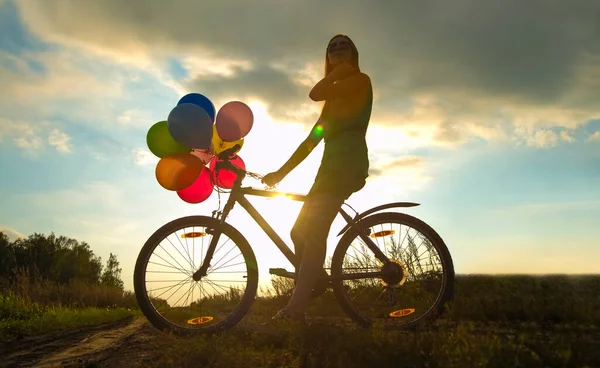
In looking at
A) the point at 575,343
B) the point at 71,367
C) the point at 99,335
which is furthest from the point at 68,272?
the point at 575,343

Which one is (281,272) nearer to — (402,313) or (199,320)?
(199,320)

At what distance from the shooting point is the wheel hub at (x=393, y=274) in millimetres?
5340

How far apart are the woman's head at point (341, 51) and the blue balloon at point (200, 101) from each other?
6.08 feet

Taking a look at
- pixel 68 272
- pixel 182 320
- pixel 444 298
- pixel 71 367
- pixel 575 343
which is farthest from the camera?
pixel 68 272

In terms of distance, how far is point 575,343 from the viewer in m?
3.41

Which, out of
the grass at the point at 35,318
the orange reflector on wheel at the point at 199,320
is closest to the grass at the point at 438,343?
the orange reflector on wheel at the point at 199,320

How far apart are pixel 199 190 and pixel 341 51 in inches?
96.9

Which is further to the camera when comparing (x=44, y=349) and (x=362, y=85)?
(x=44, y=349)

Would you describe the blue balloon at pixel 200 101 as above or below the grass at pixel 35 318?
above

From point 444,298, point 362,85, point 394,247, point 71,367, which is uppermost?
point 362,85

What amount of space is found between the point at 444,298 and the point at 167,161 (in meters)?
3.43

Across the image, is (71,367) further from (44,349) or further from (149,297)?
(44,349)

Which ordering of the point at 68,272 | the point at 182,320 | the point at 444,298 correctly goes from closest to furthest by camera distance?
1. the point at 444,298
2. the point at 182,320
3. the point at 68,272

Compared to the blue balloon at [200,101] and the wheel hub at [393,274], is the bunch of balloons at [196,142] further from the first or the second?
the wheel hub at [393,274]
